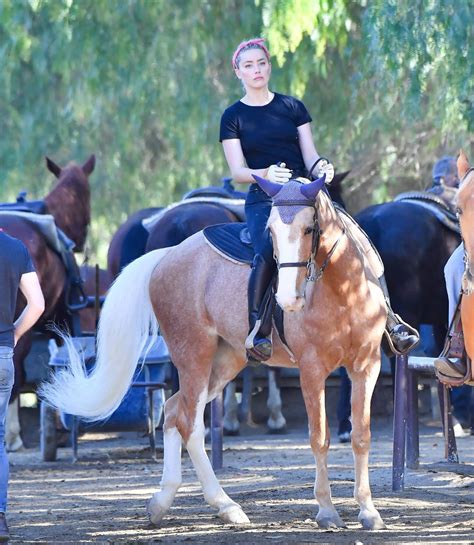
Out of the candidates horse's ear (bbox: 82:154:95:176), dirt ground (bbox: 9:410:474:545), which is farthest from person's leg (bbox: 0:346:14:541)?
horse's ear (bbox: 82:154:95:176)

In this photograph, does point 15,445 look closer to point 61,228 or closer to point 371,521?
point 61,228

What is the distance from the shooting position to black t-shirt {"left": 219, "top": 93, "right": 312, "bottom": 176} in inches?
352

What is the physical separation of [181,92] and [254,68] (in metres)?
9.64

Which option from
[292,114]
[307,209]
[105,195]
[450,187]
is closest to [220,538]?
[307,209]

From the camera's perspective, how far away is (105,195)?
69.5 ft

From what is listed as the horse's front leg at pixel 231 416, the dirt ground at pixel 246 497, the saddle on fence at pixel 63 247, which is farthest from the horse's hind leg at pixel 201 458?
the horse's front leg at pixel 231 416

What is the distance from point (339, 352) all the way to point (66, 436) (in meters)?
7.28

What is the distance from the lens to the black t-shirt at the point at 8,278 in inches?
318

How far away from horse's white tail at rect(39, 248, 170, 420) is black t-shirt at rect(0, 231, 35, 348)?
153cm

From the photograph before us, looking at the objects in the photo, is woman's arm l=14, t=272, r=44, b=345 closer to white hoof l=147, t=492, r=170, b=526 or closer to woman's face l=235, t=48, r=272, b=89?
white hoof l=147, t=492, r=170, b=526

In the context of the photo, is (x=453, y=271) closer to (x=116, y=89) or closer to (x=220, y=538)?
(x=220, y=538)

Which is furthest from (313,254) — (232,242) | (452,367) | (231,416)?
(231,416)

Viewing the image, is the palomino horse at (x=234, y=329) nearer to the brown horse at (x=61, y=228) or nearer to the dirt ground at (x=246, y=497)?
the dirt ground at (x=246, y=497)

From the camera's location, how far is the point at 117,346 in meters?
9.67
